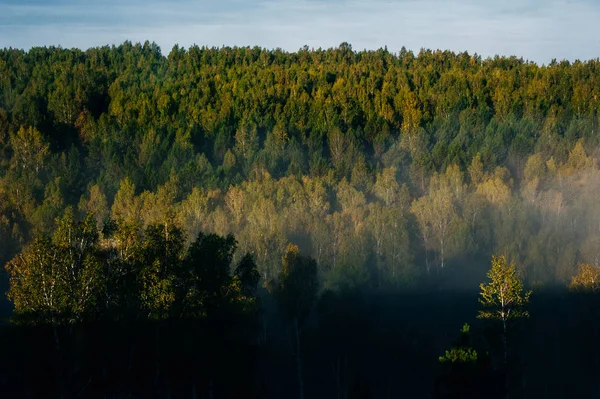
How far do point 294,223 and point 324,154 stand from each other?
34.2 meters

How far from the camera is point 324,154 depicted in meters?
107

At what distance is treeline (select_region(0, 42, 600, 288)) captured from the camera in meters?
71.7

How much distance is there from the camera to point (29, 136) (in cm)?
10338

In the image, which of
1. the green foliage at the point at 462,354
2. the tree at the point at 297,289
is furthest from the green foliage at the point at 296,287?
the green foliage at the point at 462,354

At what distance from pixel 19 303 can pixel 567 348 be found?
36.0m

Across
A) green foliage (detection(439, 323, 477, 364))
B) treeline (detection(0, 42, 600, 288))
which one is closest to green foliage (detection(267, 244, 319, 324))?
treeline (detection(0, 42, 600, 288))

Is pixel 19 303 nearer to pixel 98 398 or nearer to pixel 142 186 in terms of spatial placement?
pixel 98 398

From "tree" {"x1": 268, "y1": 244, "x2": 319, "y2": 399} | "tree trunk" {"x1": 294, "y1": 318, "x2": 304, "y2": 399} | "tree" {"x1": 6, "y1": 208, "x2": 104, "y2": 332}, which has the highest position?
"tree" {"x1": 6, "y1": 208, "x2": 104, "y2": 332}

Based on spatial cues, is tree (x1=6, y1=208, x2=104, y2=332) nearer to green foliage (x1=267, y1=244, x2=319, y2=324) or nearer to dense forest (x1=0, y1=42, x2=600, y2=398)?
dense forest (x1=0, y1=42, x2=600, y2=398)

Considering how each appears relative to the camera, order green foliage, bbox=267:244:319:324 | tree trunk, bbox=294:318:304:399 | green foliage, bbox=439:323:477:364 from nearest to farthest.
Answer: green foliage, bbox=439:323:477:364, green foliage, bbox=267:244:319:324, tree trunk, bbox=294:318:304:399

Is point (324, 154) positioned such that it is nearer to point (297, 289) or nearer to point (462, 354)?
point (297, 289)

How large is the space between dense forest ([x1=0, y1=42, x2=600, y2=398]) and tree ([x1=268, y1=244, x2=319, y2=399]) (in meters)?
0.12

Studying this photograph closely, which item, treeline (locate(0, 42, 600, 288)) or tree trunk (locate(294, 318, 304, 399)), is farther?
treeline (locate(0, 42, 600, 288))

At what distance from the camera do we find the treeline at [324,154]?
71.7m
